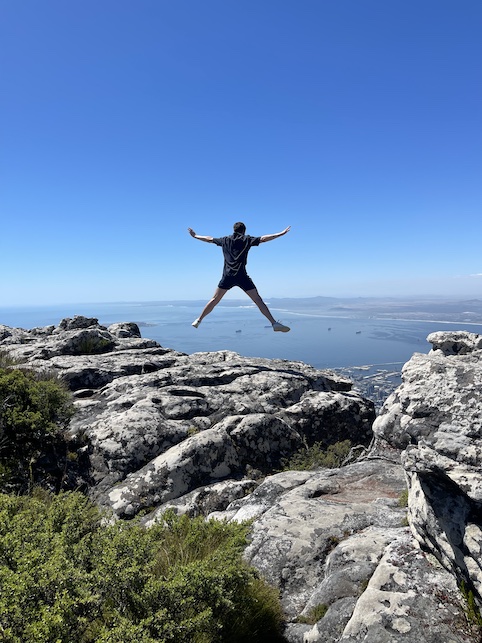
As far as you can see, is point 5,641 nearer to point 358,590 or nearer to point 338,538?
point 358,590

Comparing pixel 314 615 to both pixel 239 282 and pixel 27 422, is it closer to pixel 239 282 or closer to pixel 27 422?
pixel 27 422

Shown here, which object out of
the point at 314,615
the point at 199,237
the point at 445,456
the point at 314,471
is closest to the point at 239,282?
the point at 199,237

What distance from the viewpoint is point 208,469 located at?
812 centimetres

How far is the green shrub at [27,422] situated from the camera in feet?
25.7

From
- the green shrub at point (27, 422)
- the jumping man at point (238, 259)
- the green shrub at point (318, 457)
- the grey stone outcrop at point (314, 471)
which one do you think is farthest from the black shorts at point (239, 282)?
the green shrub at point (27, 422)

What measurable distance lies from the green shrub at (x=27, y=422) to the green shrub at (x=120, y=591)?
4220 mm

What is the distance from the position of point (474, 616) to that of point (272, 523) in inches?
109

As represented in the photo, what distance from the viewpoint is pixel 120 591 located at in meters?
→ 3.16

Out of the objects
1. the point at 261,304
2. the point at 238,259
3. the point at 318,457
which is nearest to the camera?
the point at 318,457

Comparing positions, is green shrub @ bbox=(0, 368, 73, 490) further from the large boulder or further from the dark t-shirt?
the large boulder

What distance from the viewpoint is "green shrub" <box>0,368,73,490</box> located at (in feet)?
25.7

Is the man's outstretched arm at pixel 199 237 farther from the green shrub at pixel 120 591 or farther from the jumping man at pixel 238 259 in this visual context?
the green shrub at pixel 120 591

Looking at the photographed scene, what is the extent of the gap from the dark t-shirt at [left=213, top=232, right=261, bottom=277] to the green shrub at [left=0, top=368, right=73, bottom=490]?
636 centimetres

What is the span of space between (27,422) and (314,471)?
658 centimetres
